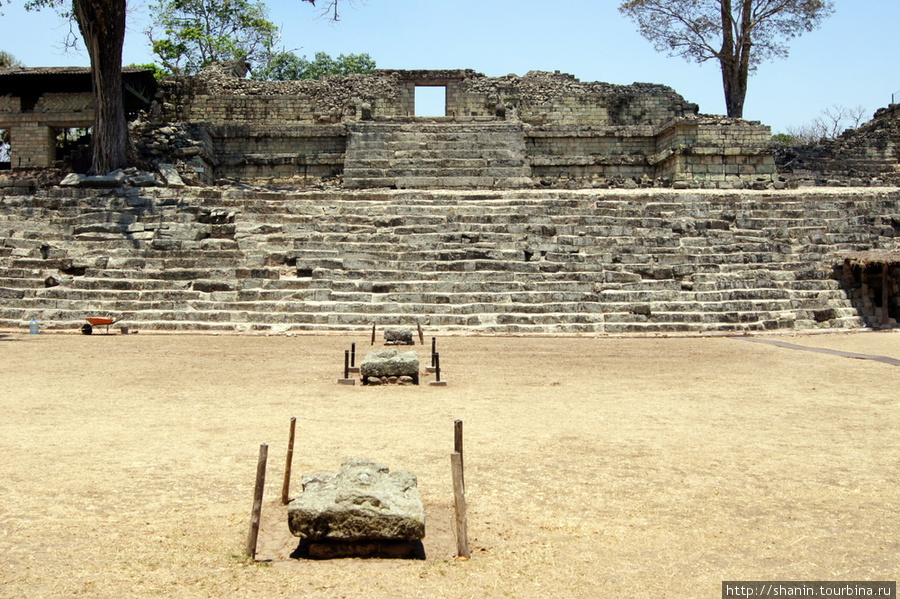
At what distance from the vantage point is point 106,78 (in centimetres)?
1759

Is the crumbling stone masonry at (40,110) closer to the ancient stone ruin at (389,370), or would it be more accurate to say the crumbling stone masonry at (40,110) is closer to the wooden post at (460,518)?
the ancient stone ruin at (389,370)

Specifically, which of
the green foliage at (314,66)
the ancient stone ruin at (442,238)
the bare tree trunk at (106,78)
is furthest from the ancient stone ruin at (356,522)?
the green foliage at (314,66)

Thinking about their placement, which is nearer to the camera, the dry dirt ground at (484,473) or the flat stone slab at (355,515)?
the dry dirt ground at (484,473)

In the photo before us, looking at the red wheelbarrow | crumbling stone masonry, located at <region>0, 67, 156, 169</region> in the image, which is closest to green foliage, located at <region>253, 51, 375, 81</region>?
crumbling stone masonry, located at <region>0, 67, 156, 169</region>

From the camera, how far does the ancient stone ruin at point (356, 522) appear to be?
3662 mm

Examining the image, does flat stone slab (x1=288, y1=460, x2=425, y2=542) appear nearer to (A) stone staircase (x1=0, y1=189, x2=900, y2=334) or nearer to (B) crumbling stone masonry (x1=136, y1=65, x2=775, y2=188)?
(A) stone staircase (x1=0, y1=189, x2=900, y2=334)

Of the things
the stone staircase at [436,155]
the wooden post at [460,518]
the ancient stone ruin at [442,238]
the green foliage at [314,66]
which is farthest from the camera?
the green foliage at [314,66]

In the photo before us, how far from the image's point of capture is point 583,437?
228 inches

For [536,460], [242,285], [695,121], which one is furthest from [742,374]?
[695,121]

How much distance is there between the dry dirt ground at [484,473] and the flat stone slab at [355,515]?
0.46 ft

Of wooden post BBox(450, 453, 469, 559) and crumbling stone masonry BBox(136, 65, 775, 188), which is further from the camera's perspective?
crumbling stone masonry BBox(136, 65, 775, 188)

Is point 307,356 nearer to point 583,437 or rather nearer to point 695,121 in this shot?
point 583,437

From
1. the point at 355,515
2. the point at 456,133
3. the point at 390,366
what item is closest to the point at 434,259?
the point at 390,366

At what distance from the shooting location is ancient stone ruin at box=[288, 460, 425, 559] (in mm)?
3662
